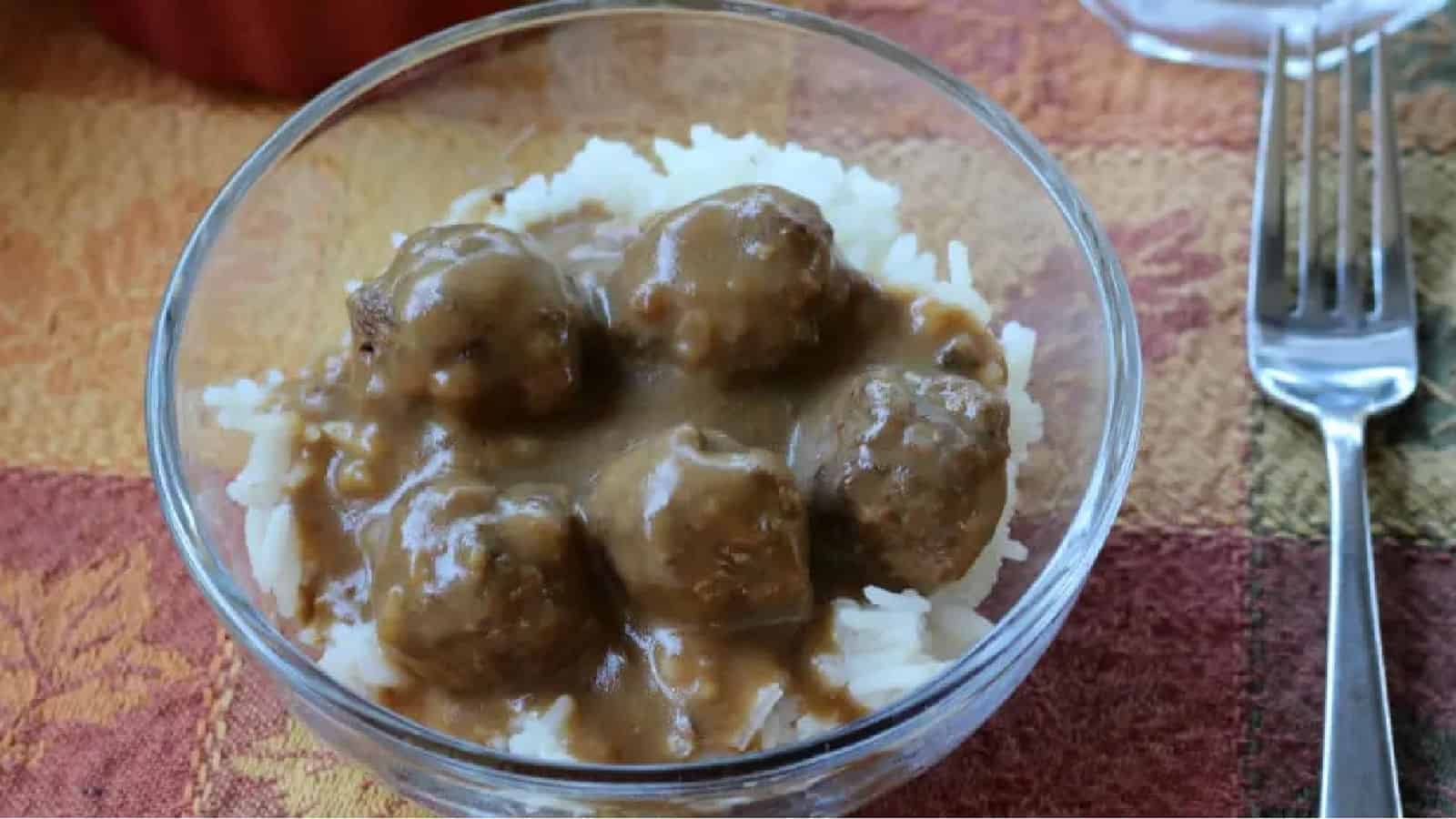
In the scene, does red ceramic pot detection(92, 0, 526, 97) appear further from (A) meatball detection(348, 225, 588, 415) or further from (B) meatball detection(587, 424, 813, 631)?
(B) meatball detection(587, 424, 813, 631)

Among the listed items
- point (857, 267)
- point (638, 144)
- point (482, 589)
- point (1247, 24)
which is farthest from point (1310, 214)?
point (482, 589)

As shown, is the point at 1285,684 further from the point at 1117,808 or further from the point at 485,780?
the point at 485,780

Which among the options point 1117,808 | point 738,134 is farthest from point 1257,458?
point 738,134

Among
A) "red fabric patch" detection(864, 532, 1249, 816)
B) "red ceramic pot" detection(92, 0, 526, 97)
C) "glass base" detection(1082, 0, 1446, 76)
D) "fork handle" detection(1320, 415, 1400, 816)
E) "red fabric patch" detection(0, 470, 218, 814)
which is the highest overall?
"glass base" detection(1082, 0, 1446, 76)

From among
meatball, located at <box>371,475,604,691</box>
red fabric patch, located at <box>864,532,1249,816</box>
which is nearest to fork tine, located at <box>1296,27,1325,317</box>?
red fabric patch, located at <box>864,532,1249,816</box>

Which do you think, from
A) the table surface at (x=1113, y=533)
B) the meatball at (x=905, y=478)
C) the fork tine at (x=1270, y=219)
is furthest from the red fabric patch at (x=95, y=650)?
the fork tine at (x=1270, y=219)

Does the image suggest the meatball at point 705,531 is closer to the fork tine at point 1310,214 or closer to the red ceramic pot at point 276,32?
the fork tine at point 1310,214

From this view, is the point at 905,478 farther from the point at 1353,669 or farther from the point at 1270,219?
the point at 1270,219
